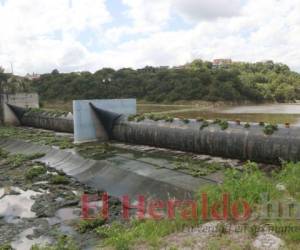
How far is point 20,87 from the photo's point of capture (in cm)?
3534

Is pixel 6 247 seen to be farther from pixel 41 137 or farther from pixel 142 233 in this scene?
pixel 41 137

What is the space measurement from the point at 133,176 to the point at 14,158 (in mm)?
8206

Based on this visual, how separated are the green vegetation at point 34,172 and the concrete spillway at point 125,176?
0.67 metres

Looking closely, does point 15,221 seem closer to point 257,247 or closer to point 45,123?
point 257,247

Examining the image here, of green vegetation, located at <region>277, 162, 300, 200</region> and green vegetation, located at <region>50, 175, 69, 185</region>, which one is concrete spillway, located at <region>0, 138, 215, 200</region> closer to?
green vegetation, located at <region>50, 175, 69, 185</region>

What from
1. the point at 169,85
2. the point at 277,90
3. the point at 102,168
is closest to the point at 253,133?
the point at 102,168

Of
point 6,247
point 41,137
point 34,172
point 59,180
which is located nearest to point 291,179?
point 6,247

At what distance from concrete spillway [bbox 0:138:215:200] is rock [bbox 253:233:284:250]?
3385mm

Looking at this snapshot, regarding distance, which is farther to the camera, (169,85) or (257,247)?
(169,85)

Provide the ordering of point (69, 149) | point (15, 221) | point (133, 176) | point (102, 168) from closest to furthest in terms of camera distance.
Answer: point (15, 221) → point (133, 176) → point (102, 168) → point (69, 149)

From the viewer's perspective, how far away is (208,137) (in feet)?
44.2

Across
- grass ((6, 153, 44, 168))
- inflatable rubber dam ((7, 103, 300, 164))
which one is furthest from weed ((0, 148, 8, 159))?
inflatable rubber dam ((7, 103, 300, 164))

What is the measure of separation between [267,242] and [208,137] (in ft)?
26.3

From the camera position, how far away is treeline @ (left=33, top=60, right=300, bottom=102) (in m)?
62.8
